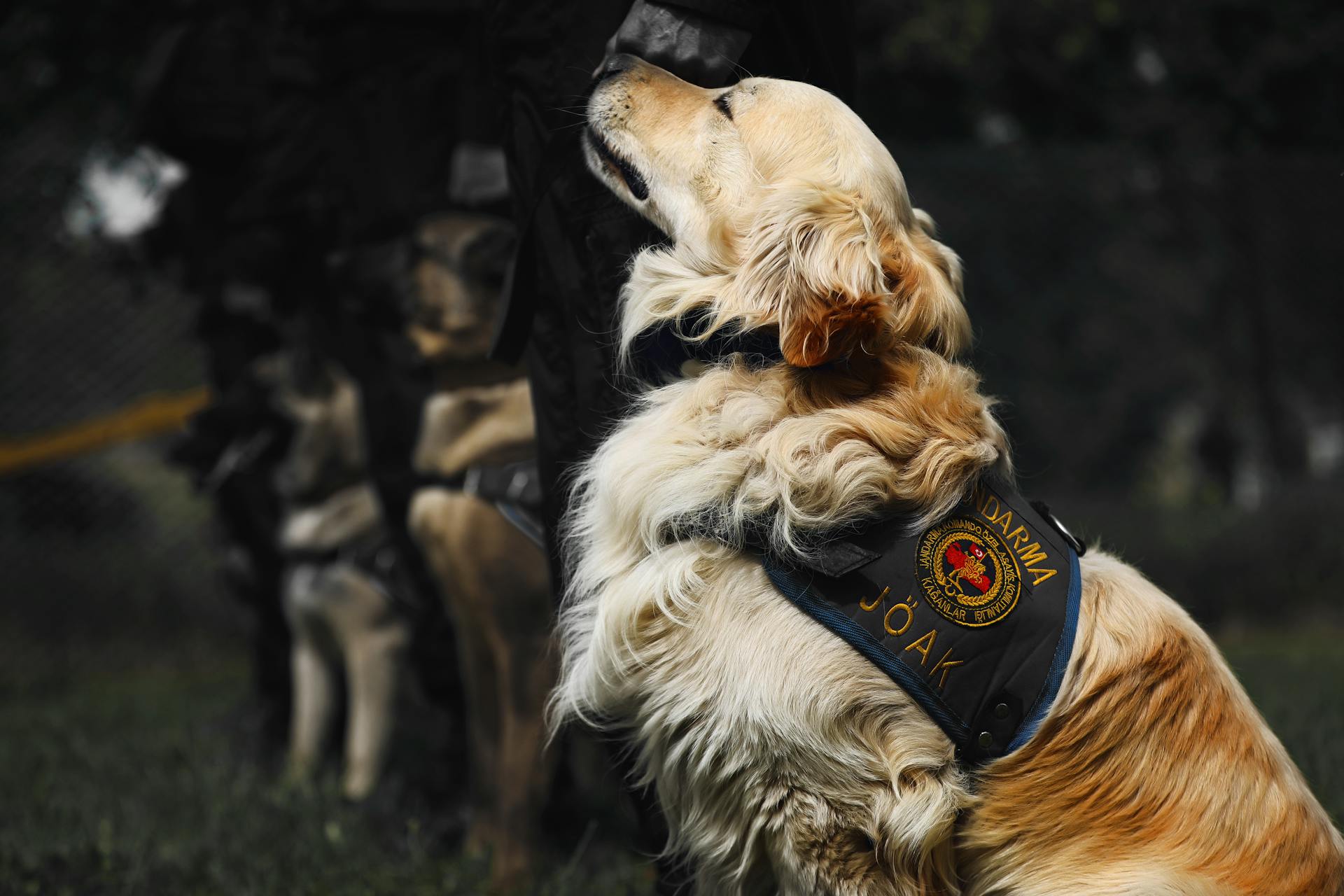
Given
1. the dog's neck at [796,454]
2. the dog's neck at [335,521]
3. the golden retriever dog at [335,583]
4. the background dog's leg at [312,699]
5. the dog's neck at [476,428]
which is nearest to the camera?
the dog's neck at [796,454]

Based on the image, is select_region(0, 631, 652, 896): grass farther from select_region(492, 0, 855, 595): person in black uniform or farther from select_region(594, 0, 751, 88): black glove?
select_region(594, 0, 751, 88): black glove

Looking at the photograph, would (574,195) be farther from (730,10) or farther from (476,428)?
(476,428)

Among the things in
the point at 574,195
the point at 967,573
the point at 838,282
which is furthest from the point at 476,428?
the point at 967,573

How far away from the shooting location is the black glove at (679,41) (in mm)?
2193

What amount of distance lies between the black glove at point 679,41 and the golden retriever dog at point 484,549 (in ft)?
3.59

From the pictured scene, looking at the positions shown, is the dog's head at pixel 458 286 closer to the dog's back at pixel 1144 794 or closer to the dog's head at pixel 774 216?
the dog's head at pixel 774 216

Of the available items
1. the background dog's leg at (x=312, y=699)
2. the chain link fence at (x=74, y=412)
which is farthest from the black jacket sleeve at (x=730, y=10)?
the chain link fence at (x=74, y=412)

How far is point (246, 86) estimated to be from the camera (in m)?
5.09

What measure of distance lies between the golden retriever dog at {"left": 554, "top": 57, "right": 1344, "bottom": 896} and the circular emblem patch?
0.07 metres

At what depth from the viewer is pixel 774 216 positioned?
2.14m

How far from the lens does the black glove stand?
2.19 metres

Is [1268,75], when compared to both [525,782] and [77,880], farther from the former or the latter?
[77,880]

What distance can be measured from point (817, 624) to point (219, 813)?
7.89 feet

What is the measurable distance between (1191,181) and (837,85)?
6.89m
